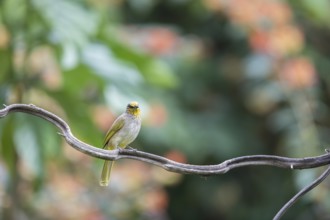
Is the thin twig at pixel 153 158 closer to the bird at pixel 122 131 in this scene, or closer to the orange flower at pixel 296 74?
the bird at pixel 122 131

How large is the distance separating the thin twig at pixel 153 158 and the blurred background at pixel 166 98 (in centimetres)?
12

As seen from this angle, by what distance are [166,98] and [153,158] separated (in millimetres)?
3395

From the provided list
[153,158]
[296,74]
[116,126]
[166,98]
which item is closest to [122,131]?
[116,126]

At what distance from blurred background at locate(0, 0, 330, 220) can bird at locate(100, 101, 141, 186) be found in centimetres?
25

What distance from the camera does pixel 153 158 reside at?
3.48 feet

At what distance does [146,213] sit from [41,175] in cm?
112

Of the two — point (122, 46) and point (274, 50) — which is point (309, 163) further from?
point (274, 50)

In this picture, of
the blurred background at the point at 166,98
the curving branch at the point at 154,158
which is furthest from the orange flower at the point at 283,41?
the curving branch at the point at 154,158

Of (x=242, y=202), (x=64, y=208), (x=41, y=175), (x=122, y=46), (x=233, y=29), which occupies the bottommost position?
(x=41, y=175)

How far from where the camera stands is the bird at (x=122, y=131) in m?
1.38

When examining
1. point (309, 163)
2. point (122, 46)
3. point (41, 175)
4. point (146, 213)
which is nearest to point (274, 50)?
point (146, 213)

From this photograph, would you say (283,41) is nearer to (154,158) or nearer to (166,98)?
(166,98)

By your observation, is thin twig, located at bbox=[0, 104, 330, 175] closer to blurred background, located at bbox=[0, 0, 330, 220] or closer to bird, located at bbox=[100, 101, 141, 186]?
blurred background, located at bbox=[0, 0, 330, 220]

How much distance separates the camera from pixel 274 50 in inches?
154
